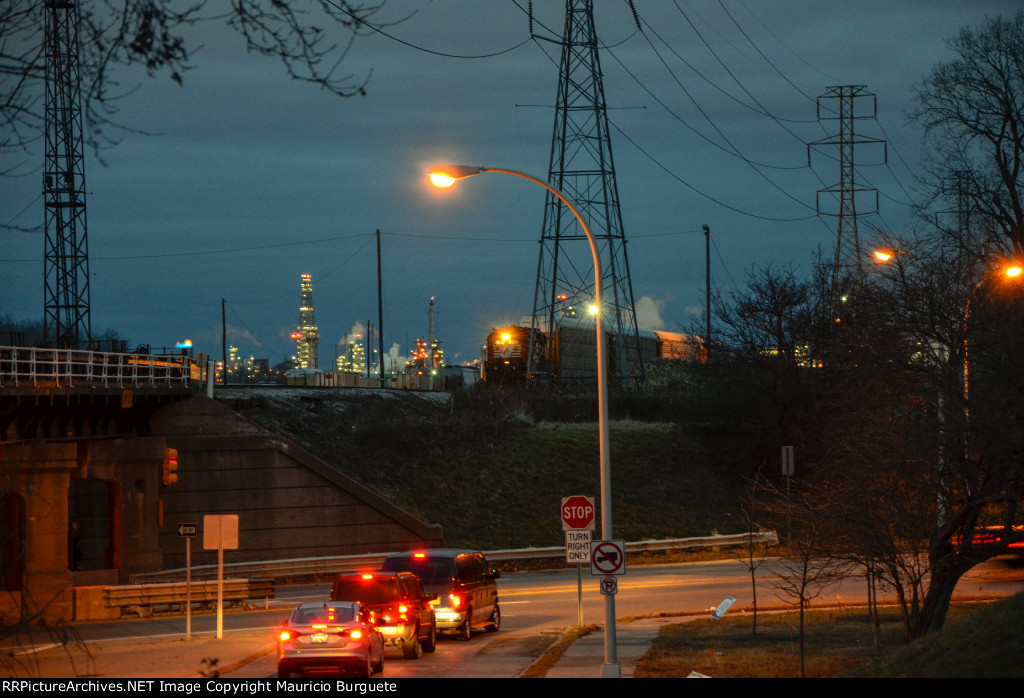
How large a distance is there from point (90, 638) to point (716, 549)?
28310 millimetres

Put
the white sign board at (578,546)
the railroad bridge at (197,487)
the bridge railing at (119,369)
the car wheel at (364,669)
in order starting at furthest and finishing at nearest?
the railroad bridge at (197,487) → the bridge railing at (119,369) → the white sign board at (578,546) → the car wheel at (364,669)

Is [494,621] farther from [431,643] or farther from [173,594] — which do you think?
[173,594]

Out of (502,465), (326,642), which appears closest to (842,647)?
(326,642)

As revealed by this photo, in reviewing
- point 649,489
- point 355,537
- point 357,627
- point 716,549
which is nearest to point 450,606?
point 357,627

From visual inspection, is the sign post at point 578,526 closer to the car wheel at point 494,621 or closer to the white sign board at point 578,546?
the white sign board at point 578,546

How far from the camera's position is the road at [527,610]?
20.8 metres

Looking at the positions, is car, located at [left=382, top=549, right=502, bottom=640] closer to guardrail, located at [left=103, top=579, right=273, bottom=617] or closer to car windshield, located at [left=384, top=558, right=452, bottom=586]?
car windshield, located at [left=384, top=558, right=452, bottom=586]

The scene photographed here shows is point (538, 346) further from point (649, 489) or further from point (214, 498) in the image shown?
point (214, 498)

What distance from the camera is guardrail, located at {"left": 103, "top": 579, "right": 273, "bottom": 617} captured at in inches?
1341

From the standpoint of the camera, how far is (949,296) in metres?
21.0

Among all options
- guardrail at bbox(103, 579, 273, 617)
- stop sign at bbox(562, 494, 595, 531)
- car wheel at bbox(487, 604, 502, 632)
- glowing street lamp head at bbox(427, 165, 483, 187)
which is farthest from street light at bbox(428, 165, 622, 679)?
guardrail at bbox(103, 579, 273, 617)

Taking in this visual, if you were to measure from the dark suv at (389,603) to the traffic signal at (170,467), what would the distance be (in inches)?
718

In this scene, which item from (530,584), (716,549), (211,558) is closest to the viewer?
(530,584)

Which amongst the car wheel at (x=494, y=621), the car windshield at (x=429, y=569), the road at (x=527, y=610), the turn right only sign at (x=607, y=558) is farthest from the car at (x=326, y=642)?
the car wheel at (x=494, y=621)
